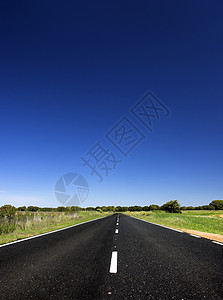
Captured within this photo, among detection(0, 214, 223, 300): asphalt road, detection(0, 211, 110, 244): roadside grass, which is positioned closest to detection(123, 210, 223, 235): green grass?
detection(0, 214, 223, 300): asphalt road

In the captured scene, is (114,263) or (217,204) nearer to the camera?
(114,263)

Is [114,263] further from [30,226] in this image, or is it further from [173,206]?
[173,206]

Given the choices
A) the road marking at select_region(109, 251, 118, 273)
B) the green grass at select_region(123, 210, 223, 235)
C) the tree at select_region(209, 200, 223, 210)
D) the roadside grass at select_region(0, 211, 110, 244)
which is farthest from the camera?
the tree at select_region(209, 200, 223, 210)

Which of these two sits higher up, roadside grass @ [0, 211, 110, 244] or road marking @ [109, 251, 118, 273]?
roadside grass @ [0, 211, 110, 244]

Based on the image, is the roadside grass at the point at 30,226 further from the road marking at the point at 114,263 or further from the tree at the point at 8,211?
the road marking at the point at 114,263

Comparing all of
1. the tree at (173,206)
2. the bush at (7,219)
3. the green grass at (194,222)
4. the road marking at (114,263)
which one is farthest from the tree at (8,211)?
the tree at (173,206)

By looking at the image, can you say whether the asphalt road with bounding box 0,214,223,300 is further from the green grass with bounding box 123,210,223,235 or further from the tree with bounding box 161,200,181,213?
the tree with bounding box 161,200,181,213

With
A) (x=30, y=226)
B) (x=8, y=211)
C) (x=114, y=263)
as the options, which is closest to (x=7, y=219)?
(x=8, y=211)

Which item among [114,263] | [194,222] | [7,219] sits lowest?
[194,222]

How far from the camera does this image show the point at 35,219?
15945 mm

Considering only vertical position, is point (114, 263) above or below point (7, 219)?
below

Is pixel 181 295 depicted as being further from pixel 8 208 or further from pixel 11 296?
pixel 8 208

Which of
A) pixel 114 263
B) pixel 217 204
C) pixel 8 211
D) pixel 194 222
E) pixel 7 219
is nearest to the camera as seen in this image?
pixel 114 263

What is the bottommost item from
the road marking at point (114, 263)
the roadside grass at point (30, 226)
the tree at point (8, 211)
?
the road marking at point (114, 263)
